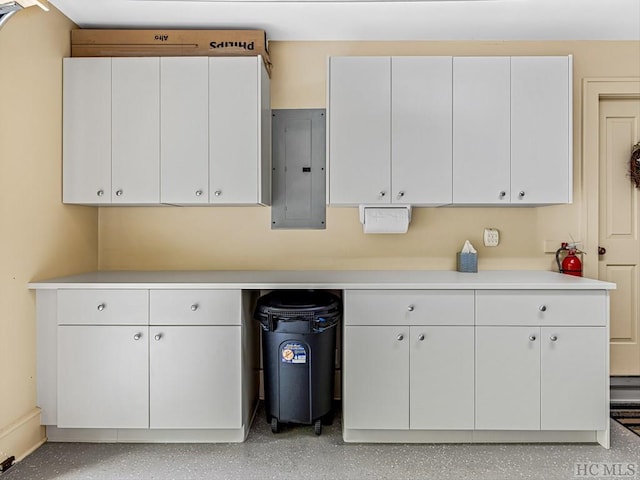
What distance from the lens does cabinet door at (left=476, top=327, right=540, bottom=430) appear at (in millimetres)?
2205

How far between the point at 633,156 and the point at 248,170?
8.18 feet

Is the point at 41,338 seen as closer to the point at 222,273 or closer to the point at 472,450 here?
the point at 222,273

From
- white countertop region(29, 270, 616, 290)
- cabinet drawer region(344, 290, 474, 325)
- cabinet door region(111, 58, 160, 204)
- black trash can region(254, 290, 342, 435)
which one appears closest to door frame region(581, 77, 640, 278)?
white countertop region(29, 270, 616, 290)

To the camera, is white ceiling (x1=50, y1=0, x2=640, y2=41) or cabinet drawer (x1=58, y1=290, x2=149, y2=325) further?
white ceiling (x1=50, y1=0, x2=640, y2=41)

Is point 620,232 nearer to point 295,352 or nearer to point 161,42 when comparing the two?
point 295,352

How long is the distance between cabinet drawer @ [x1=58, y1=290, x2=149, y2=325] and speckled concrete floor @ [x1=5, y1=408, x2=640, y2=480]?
66 centimetres

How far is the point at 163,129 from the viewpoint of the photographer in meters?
2.48

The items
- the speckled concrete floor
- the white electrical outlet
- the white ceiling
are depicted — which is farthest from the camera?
the white electrical outlet

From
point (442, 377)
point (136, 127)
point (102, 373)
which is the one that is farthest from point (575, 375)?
point (136, 127)

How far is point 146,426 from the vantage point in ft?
7.36

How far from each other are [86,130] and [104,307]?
103cm

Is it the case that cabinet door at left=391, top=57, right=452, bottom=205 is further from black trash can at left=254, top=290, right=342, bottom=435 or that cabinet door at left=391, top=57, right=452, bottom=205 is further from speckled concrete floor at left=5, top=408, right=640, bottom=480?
speckled concrete floor at left=5, top=408, right=640, bottom=480

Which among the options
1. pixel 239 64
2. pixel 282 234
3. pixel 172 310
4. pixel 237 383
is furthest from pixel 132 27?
pixel 237 383

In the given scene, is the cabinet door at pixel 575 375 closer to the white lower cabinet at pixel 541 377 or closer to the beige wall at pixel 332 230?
the white lower cabinet at pixel 541 377
